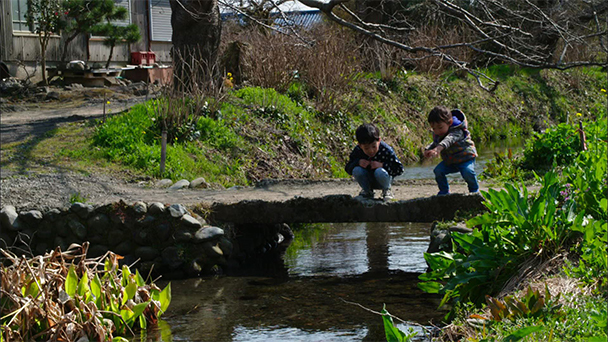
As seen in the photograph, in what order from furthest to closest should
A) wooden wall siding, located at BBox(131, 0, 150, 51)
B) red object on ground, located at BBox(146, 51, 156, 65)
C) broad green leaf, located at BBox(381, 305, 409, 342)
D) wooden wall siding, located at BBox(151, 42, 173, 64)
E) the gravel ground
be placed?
1. wooden wall siding, located at BBox(151, 42, 173, 64)
2. wooden wall siding, located at BBox(131, 0, 150, 51)
3. red object on ground, located at BBox(146, 51, 156, 65)
4. the gravel ground
5. broad green leaf, located at BBox(381, 305, 409, 342)

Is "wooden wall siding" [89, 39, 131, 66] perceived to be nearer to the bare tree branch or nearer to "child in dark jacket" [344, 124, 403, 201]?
the bare tree branch

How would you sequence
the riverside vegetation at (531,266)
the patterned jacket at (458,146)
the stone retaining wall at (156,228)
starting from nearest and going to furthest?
the riverside vegetation at (531,266) → the patterned jacket at (458,146) → the stone retaining wall at (156,228)

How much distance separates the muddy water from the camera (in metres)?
6.45

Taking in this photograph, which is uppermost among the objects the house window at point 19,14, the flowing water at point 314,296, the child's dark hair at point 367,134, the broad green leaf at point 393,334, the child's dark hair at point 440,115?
the house window at point 19,14

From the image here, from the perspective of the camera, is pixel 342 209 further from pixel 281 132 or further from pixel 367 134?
pixel 281 132

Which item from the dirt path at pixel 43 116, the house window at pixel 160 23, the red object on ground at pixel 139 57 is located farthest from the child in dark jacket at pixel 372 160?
the house window at pixel 160 23

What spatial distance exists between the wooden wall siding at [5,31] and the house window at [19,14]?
25cm

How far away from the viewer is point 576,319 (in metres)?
4.08

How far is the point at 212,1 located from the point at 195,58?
1.12 metres

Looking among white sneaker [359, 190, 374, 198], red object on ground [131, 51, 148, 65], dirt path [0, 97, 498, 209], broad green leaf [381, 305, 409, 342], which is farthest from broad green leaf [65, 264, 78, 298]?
red object on ground [131, 51, 148, 65]

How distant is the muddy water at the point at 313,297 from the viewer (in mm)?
6449

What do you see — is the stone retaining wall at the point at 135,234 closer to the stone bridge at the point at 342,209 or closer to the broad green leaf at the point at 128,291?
the stone bridge at the point at 342,209

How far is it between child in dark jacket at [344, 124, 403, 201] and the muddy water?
43.0 inches

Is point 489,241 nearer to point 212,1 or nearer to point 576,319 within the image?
point 576,319
